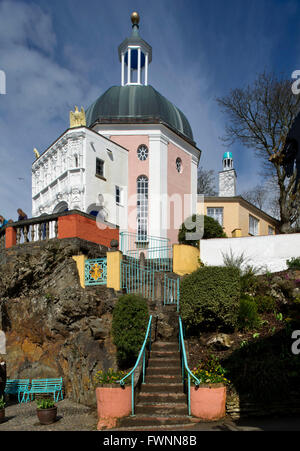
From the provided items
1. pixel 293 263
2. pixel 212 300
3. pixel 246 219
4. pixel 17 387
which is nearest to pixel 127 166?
pixel 246 219

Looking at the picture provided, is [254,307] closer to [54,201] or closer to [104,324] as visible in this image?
[104,324]

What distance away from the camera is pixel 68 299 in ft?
38.7

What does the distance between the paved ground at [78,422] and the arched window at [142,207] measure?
12.3 metres

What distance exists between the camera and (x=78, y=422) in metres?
8.58

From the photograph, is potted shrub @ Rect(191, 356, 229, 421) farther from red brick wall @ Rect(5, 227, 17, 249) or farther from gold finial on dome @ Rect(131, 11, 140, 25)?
gold finial on dome @ Rect(131, 11, 140, 25)

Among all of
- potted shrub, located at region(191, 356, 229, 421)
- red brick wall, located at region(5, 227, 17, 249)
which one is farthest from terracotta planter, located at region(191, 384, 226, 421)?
red brick wall, located at region(5, 227, 17, 249)

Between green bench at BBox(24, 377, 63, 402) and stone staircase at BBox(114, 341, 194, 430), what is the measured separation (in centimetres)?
314

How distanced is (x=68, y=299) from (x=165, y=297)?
105 inches

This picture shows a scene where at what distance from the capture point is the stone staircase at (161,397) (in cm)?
753

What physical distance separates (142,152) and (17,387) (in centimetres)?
1451

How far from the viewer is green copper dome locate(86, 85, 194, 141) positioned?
2328 centimetres

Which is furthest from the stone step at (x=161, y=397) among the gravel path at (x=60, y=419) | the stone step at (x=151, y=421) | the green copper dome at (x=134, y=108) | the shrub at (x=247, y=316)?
the green copper dome at (x=134, y=108)

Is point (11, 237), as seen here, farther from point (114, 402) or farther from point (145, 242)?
point (114, 402)

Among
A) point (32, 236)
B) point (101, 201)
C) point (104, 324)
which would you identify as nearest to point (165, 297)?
point (104, 324)
